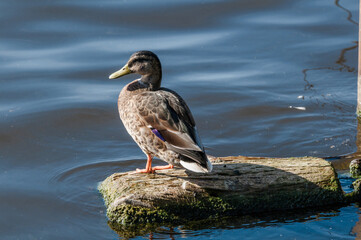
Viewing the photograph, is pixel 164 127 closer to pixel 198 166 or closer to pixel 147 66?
pixel 198 166

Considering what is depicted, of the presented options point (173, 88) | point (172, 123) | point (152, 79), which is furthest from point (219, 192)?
point (173, 88)

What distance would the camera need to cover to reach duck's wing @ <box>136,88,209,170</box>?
481cm

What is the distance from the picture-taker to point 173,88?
814cm

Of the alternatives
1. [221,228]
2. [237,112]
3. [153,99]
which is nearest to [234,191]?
[221,228]

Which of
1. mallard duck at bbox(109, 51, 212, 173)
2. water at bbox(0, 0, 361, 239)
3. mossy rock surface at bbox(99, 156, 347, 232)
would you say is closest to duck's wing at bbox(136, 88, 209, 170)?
mallard duck at bbox(109, 51, 212, 173)

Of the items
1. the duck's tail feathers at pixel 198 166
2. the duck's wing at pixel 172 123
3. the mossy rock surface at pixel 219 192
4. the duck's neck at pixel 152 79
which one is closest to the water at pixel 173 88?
the mossy rock surface at pixel 219 192

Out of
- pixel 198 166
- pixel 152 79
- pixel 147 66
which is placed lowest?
pixel 198 166

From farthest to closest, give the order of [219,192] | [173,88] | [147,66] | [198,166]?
1. [173,88]
2. [147,66]
3. [219,192]
4. [198,166]

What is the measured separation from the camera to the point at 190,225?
194 inches

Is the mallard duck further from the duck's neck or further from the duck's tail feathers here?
the duck's neck

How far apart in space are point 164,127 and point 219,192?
659 millimetres

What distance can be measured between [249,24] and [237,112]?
2.92 metres

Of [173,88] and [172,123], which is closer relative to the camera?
[172,123]

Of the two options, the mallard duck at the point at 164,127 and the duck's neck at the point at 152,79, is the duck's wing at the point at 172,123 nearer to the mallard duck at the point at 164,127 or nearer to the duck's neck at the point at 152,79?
the mallard duck at the point at 164,127
